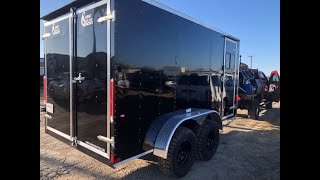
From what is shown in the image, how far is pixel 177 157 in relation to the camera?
4.20 meters

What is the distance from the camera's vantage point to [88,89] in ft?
12.6

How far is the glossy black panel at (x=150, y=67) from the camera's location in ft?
11.3

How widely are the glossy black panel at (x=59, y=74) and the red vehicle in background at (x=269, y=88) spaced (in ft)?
32.9

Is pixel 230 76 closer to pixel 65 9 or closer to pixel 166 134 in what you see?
pixel 166 134

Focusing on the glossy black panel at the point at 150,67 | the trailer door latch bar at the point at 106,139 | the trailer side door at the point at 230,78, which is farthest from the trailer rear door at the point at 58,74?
the trailer side door at the point at 230,78

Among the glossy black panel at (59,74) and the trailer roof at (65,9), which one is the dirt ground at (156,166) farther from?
the trailer roof at (65,9)

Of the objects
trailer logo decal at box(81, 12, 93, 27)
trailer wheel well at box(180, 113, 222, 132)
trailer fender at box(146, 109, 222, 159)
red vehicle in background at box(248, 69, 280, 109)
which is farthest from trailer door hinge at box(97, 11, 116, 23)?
red vehicle in background at box(248, 69, 280, 109)

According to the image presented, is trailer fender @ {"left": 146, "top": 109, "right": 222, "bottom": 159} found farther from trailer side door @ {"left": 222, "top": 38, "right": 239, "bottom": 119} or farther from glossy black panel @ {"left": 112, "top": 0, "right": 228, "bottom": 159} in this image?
trailer side door @ {"left": 222, "top": 38, "right": 239, "bottom": 119}

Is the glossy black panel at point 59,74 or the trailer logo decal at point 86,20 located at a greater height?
the trailer logo decal at point 86,20

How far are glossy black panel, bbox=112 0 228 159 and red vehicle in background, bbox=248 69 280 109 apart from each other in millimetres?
8072

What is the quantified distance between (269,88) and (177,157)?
1040 cm

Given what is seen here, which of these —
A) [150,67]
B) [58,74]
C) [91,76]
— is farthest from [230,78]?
[58,74]

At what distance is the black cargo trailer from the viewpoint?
11.3 feet
